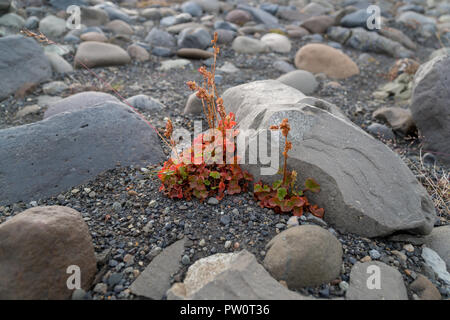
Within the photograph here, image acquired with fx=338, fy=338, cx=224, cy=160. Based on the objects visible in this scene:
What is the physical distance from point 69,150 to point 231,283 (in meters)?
2.27

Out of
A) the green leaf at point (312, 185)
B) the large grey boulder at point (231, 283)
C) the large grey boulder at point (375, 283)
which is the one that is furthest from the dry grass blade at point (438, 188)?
the large grey boulder at point (231, 283)

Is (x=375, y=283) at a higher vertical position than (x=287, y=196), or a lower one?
lower

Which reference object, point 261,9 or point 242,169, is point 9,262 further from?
point 261,9

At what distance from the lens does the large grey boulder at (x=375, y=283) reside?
2.23 m

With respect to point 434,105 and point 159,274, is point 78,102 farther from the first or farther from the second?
point 434,105

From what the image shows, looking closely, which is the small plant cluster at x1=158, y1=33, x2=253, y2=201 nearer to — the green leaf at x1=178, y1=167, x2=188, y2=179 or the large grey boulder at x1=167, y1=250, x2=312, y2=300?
the green leaf at x1=178, y1=167, x2=188, y2=179

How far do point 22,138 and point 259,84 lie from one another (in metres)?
2.64

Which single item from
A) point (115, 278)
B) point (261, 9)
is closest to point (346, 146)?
point (115, 278)

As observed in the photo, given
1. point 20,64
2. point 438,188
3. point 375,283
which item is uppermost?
point 20,64

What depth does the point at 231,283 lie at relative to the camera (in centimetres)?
214

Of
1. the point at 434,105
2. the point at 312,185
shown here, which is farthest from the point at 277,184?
the point at 434,105

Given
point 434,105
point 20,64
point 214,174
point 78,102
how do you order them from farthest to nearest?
1. point 20,64
2. point 78,102
3. point 434,105
4. point 214,174

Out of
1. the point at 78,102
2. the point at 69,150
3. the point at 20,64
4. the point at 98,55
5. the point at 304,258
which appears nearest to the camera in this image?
the point at 304,258
